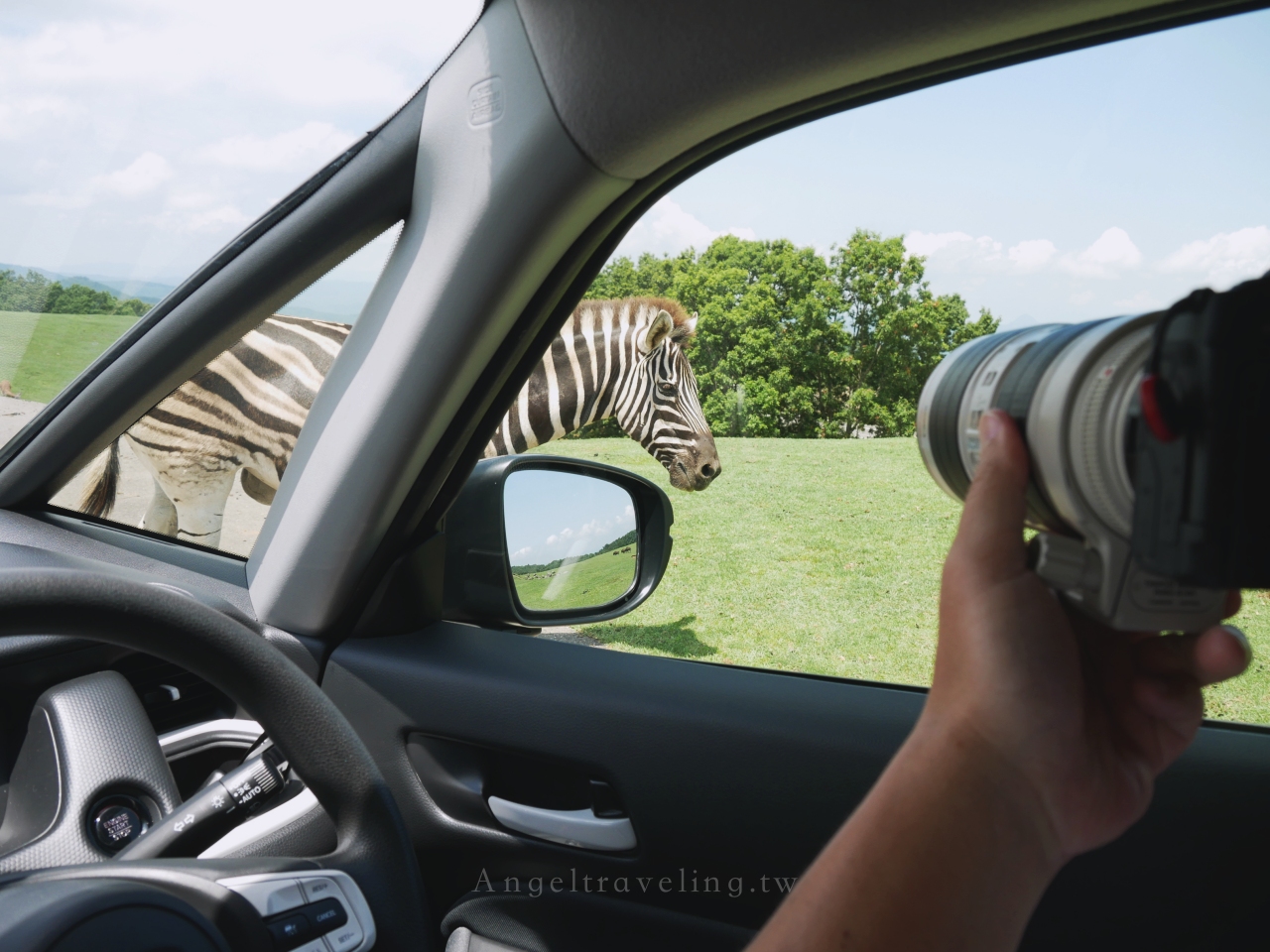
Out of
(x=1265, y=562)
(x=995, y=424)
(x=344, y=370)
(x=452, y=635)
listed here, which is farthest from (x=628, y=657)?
(x=1265, y=562)

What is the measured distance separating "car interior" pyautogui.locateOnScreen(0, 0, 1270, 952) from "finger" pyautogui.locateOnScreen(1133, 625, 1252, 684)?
2.21 ft

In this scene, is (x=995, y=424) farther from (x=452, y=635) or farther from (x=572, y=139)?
(x=452, y=635)

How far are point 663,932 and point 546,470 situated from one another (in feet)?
3.40

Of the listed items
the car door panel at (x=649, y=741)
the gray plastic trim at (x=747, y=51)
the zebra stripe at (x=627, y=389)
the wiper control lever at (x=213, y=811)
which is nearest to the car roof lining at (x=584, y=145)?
the gray plastic trim at (x=747, y=51)

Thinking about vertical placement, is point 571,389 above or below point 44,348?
above

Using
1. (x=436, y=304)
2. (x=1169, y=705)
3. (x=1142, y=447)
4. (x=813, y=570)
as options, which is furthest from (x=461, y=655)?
(x=1142, y=447)

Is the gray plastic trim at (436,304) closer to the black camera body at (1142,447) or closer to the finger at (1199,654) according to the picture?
the black camera body at (1142,447)

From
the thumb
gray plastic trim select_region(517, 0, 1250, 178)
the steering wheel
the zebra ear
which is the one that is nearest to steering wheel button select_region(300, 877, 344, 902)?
Answer: the steering wheel

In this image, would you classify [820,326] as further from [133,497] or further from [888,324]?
[133,497]

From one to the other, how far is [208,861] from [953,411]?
1025 millimetres

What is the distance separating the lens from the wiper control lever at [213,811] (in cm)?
130

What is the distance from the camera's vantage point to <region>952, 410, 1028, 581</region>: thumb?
31.4 inches

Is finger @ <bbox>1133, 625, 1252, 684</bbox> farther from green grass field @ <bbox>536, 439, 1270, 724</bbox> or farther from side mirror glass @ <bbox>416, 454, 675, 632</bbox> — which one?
side mirror glass @ <bbox>416, 454, 675, 632</bbox>

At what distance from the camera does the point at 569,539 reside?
2.33 m
